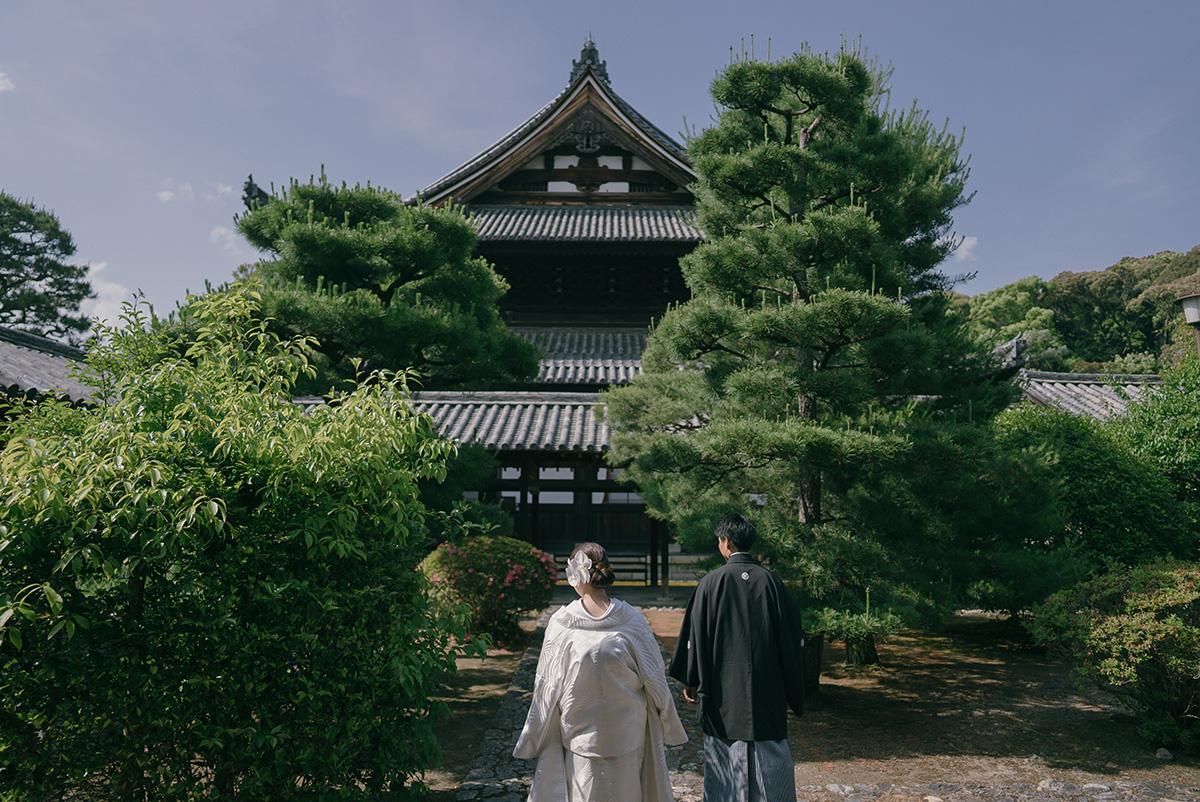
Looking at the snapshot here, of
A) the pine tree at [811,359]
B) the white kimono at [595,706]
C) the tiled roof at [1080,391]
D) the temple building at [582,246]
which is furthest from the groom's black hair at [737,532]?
the tiled roof at [1080,391]

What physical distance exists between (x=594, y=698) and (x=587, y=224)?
13272 millimetres

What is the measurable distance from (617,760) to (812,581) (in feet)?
10.0

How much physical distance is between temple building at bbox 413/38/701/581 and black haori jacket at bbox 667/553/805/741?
9293 millimetres

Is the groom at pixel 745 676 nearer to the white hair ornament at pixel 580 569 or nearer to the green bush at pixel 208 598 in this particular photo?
the white hair ornament at pixel 580 569

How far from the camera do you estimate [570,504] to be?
15734mm

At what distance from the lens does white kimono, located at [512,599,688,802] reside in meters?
3.01

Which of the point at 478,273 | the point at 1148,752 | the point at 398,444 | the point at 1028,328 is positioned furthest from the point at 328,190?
the point at 1028,328

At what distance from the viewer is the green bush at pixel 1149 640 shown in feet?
15.7

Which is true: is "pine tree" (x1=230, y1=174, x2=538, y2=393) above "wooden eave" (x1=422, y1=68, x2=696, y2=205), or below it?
below

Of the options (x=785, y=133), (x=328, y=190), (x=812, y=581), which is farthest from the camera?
(x=328, y=190)

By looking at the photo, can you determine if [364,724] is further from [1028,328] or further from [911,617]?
[1028,328]

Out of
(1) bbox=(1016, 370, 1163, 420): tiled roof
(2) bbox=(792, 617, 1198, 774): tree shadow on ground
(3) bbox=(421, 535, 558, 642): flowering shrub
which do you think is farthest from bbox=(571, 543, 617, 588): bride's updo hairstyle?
(1) bbox=(1016, 370, 1163, 420): tiled roof

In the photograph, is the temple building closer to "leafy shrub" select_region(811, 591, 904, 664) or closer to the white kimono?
"leafy shrub" select_region(811, 591, 904, 664)

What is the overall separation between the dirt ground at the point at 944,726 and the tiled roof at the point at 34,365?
630cm
